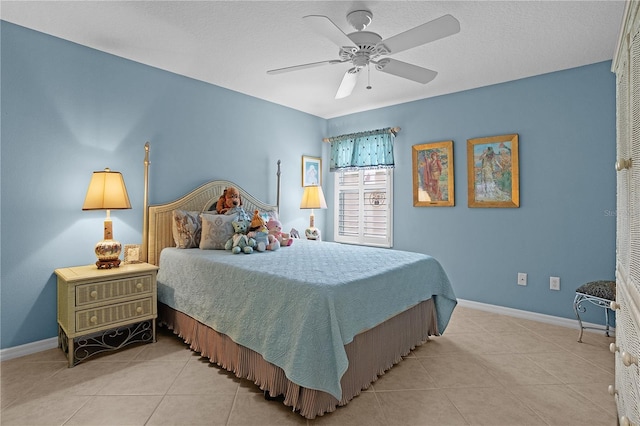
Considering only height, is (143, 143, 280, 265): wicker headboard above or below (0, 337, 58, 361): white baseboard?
above

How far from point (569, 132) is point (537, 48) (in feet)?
3.09

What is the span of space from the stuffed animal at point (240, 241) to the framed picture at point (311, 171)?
1942 mm

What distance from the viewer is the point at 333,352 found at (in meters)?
1.75

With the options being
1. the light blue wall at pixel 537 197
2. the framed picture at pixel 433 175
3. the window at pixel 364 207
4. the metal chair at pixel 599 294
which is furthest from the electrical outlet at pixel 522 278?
the window at pixel 364 207

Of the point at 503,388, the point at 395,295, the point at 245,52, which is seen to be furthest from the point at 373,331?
the point at 245,52

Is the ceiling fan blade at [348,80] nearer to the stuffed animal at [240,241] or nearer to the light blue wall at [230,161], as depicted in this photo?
the stuffed animal at [240,241]

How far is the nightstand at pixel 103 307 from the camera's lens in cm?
243

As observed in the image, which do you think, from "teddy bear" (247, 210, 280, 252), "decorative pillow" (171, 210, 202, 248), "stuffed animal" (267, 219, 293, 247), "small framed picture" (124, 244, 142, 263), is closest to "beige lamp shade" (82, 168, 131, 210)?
"small framed picture" (124, 244, 142, 263)

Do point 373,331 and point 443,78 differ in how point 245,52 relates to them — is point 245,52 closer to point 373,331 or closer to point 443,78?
point 443,78

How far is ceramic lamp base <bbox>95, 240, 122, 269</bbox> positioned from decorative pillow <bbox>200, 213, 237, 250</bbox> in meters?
0.70

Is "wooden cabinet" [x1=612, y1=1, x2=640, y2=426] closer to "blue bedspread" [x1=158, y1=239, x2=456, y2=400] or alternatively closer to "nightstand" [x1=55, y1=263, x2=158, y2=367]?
"blue bedspread" [x1=158, y1=239, x2=456, y2=400]

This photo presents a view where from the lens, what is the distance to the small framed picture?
2.98 m

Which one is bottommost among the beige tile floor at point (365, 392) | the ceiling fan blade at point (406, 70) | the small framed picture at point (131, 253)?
the beige tile floor at point (365, 392)

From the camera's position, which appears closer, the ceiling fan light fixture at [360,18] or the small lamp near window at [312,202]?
the ceiling fan light fixture at [360,18]
